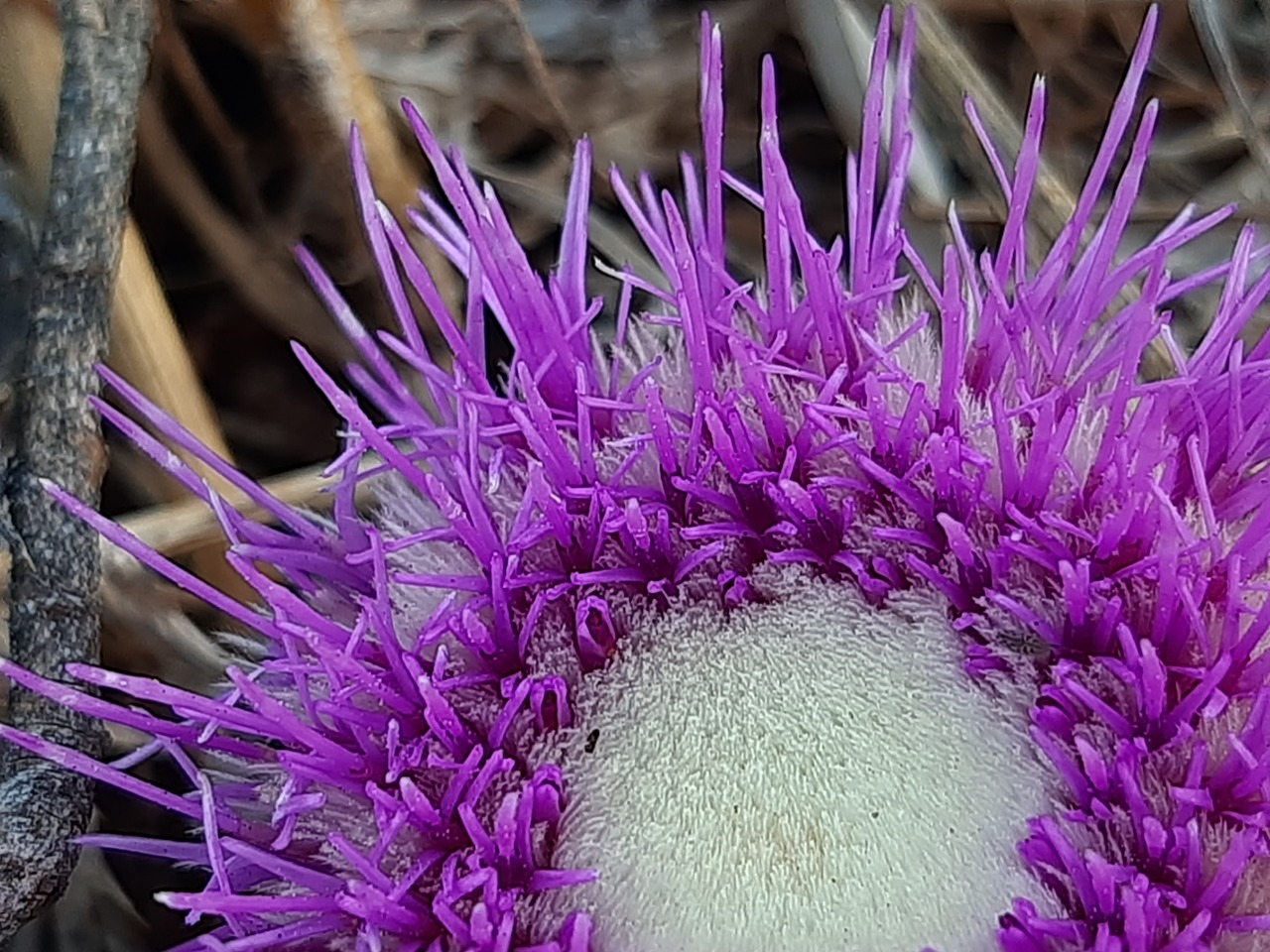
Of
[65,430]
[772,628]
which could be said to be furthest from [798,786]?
[65,430]

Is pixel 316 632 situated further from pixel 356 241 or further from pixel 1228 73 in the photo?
pixel 1228 73

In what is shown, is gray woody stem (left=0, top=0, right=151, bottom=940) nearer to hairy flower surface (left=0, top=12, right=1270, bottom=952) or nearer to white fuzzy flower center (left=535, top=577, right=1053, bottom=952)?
hairy flower surface (left=0, top=12, right=1270, bottom=952)

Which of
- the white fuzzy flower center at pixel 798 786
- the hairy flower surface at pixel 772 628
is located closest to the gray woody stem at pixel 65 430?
the hairy flower surface at pixel 772 628

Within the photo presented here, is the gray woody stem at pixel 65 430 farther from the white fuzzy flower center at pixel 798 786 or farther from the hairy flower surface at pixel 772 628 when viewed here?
the white fuzzy flower center at pixel 798 786

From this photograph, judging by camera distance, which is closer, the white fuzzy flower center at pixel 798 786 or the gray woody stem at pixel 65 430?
the white fuzzy flower center at pixel 798 786

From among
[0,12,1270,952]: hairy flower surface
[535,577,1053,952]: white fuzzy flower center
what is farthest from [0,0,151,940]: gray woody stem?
[535,577,1053,952]: white fuzzy flower center
